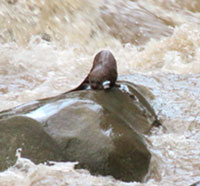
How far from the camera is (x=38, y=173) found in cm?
396

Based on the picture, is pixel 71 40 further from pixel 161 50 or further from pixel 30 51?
pixel 161 50

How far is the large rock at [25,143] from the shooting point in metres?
3.92

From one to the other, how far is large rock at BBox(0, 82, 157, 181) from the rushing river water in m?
0.11

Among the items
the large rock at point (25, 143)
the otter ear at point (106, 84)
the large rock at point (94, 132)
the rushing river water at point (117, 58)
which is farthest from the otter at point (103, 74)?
the large rock at point (25, 143)

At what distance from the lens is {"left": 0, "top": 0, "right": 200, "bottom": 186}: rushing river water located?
435 cm

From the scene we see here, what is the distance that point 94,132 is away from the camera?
416 cm

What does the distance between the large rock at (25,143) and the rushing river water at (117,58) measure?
0.23 feet

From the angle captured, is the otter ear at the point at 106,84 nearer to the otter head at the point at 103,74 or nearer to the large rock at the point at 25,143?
the otter head at the point at 103,74

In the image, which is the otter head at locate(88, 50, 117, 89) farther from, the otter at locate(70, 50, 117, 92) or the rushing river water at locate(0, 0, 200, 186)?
the rushing river water at locate(0, 0, 200, 186)

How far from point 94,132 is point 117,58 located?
4.05m

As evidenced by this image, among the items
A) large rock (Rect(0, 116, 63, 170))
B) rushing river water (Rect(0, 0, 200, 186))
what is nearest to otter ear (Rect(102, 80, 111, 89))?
rushing river water (Rect(0, 0, 200, 186))

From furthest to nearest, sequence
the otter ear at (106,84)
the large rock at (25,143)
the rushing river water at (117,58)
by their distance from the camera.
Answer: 1. the otter ear at (106,84)
2. the rushing river water at (117,58)
3. the large rock at (25,143)

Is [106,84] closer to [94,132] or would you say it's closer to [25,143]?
[94,132]

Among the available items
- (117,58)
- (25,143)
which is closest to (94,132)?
(25,143)
